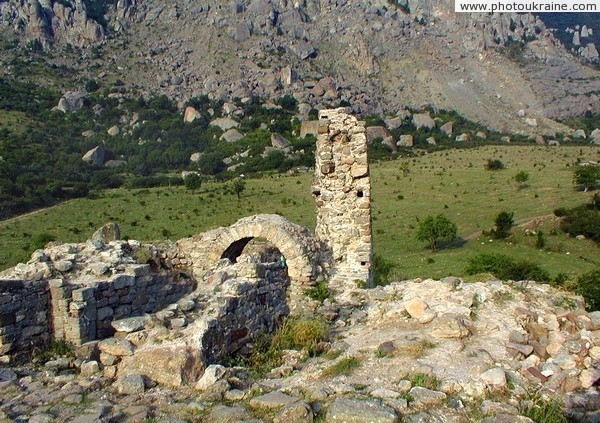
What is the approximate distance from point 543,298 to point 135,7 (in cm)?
12541

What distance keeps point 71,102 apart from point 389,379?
3540 inches

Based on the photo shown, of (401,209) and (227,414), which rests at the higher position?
(227,414)

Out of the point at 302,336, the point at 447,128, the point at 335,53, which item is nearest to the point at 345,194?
the point at 302,336

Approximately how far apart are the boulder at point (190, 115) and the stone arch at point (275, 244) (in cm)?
8276

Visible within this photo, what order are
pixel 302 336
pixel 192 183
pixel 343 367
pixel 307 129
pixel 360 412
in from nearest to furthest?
pixel 360 412, pixel 343 367, pixel 302 336, pixel 192 183, pixel 307 129

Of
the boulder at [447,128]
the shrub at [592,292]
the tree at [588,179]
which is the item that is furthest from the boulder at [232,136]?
the shrub at [592,292]

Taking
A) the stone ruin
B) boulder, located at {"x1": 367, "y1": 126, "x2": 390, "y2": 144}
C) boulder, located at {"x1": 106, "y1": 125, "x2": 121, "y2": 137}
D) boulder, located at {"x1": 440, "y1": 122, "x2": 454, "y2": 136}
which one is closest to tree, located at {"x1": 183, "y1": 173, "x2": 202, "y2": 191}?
boulder, located at {"x1": 367, "y1": 126, "x2": 390, "y2": 144}

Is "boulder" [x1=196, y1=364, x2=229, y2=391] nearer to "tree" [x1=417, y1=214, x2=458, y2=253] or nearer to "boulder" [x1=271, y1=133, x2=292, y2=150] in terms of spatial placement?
"tree" [x1=417, y1=214, x2=458, y2=253]

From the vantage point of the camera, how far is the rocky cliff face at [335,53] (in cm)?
10362

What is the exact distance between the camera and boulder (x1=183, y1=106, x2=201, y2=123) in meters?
91.1

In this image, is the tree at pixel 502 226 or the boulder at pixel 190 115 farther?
the boulder at pixel 190 115

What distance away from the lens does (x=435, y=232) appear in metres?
31.1

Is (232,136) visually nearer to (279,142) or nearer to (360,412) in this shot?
(279,142)

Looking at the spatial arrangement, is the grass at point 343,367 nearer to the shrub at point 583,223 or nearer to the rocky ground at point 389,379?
the rocky ground at point 389,379
